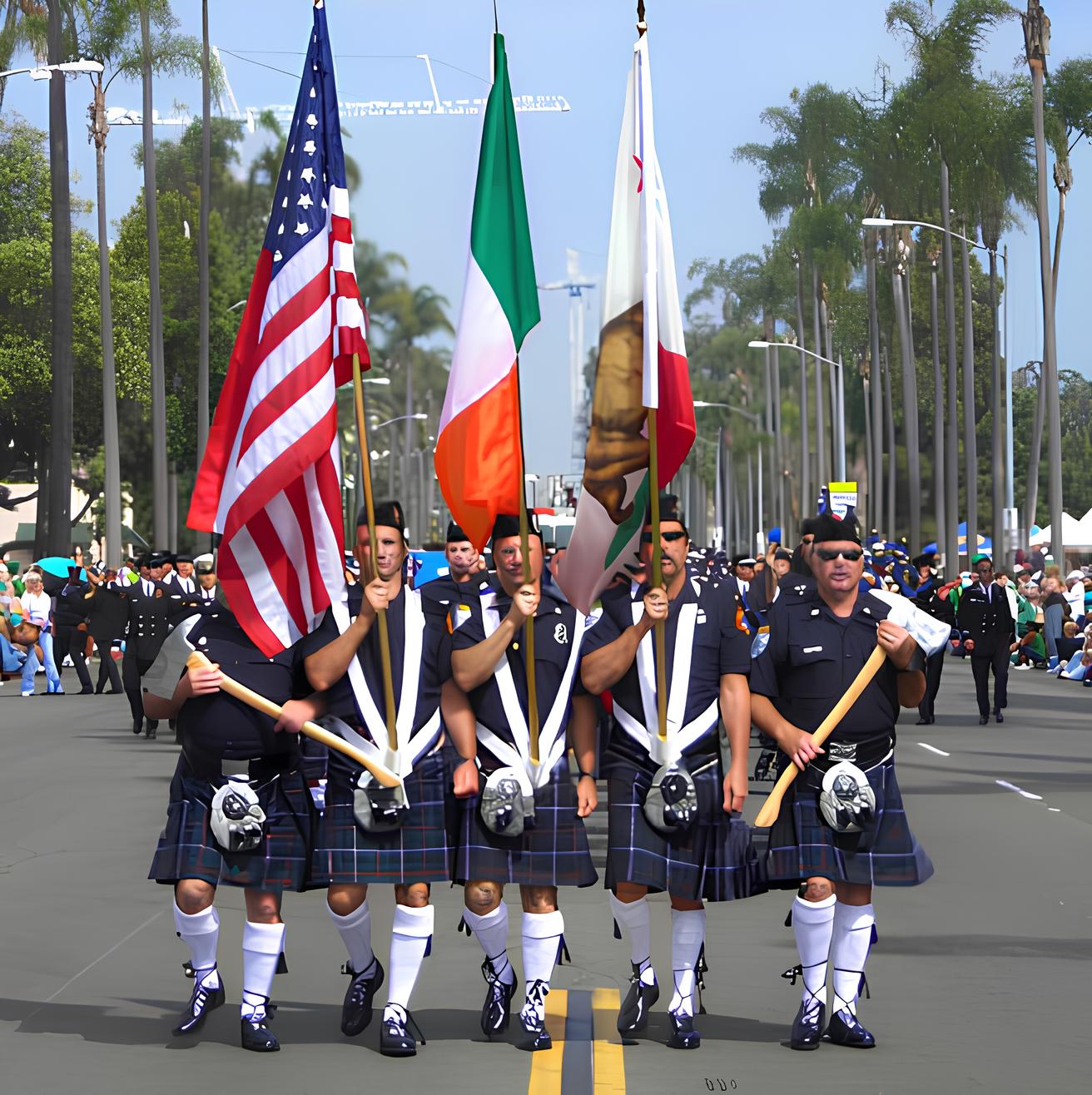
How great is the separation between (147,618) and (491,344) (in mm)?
14783

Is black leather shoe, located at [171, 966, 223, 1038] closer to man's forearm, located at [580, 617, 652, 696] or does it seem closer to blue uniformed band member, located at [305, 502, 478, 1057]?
blue uniformed band member, located at [305, 502, 478, 1057]

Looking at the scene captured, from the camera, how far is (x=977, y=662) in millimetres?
25312

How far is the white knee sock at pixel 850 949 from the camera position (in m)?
7.84

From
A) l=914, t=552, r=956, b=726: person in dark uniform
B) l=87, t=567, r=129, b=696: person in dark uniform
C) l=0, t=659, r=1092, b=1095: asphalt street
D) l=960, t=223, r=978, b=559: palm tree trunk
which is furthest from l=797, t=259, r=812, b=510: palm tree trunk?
l=0, t=659, r=1092, b=1095: asphalt street

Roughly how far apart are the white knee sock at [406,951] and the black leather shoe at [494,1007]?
31 centimetres

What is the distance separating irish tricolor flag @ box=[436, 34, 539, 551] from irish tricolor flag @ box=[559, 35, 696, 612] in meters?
0.33

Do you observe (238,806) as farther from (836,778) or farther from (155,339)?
(155,339)

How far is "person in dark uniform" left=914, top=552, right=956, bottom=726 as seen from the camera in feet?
81.3

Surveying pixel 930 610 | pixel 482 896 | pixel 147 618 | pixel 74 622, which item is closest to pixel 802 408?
pixel 74 622

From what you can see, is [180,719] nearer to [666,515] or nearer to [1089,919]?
[666,515]

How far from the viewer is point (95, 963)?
974 centimetres

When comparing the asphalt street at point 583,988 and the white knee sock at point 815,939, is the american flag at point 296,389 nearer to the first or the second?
the asphalt street at point 583,988

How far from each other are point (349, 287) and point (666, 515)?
1.54 metres

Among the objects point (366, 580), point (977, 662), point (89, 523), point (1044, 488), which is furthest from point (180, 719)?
point (1044, 488)
